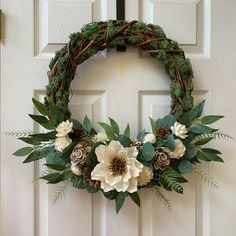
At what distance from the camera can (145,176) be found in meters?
0.74

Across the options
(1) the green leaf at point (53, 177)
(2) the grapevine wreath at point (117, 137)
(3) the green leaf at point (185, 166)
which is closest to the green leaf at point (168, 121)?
(2) the grapevine wreath at point (117, 137)

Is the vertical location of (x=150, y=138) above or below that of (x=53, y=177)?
above

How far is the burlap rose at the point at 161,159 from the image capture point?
729 millimetres

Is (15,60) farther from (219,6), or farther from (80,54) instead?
(219,6)

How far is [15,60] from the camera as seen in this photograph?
0.84 m

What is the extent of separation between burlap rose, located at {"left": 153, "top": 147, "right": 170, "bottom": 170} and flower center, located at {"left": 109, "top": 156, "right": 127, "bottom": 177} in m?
0.09

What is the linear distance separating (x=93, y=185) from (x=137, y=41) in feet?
1.39

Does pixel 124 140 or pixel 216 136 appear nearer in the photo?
pixel 124 140

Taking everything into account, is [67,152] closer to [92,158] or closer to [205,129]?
[92,158]

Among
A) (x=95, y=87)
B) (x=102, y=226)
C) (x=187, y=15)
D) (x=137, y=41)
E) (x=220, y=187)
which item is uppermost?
(x=187, y=15)

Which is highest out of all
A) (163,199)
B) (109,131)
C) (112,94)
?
(112,94)

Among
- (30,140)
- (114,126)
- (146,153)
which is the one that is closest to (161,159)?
(146,153)

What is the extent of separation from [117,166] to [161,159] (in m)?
0.12

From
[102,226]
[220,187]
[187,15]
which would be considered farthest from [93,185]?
[187,15]
